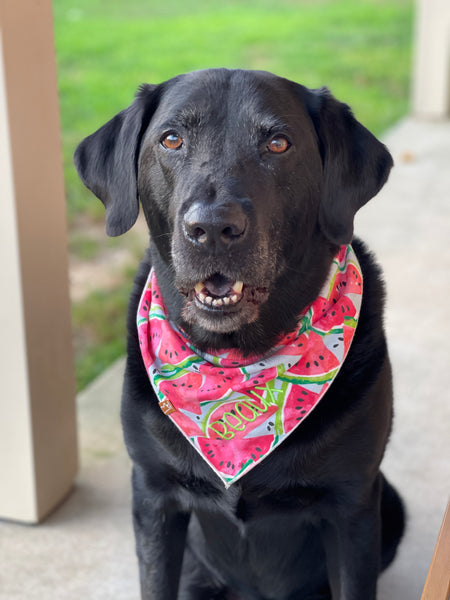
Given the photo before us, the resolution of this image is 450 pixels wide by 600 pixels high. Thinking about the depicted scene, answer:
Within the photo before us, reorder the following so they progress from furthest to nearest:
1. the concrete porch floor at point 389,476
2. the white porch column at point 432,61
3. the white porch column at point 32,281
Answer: the white porch column at point 432,61 < the concrete porch floor at point 389,476 < the white porch column at point 32,281

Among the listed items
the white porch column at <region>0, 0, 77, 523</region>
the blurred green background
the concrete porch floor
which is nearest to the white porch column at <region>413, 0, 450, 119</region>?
the blurred green background

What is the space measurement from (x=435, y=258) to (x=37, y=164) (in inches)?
107

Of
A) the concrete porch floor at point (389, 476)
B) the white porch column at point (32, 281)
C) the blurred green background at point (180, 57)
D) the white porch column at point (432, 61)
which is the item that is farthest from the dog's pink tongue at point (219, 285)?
the white porch column at point (432, 61)

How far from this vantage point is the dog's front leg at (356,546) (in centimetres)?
169

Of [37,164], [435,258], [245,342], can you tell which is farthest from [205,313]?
[435,258]

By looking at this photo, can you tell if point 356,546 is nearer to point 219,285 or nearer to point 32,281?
point 219,285

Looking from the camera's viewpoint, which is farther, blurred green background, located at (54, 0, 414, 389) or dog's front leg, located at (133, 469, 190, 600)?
blurred green background, located at (54, 0, 414, 389)

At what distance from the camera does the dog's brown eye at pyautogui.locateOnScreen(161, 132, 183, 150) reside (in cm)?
162

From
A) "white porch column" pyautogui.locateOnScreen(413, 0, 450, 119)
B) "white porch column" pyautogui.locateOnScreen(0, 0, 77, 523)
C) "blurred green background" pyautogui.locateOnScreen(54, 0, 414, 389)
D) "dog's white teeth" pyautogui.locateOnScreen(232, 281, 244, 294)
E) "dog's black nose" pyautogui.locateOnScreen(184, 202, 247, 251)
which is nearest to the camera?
"dog's black nose" pyautogui.locateOnScreen(184, 202, 247, 251)

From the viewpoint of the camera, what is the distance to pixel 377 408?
1709 mm

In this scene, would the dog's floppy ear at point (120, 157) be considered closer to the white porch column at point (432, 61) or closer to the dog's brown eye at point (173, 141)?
the dog's brown eye at point (173, 141)

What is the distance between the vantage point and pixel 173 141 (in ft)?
5.35

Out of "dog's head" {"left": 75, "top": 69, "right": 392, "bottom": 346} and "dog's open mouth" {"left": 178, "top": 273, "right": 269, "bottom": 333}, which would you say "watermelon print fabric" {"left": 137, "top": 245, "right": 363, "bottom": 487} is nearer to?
"dog's head" {"left": 75, "top": 69, "right": 392, "bottom": 346}

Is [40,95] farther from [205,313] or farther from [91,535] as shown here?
Result: [91,535]
